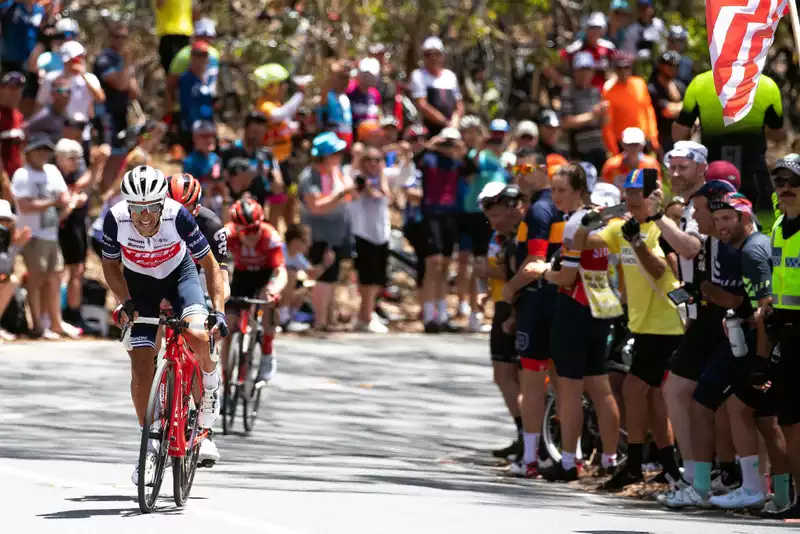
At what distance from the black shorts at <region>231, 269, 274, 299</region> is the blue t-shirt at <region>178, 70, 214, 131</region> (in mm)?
5782

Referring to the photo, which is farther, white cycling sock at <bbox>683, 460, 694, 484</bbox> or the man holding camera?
the man holding camera

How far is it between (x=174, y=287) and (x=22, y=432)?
3610 millimetres

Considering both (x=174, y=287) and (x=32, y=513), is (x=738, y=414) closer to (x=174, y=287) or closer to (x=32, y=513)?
(x=174, y=287)

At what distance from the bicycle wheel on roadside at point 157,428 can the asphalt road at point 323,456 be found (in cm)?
14

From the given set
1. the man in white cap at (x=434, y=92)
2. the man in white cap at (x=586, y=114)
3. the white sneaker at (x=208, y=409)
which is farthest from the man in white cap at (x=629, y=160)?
the white sneaker at (x=208, y=409)

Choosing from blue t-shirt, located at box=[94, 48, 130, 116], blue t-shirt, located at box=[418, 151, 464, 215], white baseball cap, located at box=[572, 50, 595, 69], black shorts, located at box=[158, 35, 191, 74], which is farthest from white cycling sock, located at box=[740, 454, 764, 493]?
black shorts, located at box=[158, 35, 191, 74]

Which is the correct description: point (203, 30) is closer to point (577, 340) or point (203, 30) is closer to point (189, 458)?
point (577, 340)

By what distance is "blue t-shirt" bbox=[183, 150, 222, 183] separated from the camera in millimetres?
18500

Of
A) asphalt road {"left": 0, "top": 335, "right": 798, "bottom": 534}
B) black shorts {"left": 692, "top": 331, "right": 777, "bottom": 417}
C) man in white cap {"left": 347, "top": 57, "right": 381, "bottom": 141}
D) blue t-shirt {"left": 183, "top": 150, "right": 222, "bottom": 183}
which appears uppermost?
man in white cap {"left": 347, "top": 57, "right": 381, "bottom": 141}

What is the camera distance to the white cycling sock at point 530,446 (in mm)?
12547

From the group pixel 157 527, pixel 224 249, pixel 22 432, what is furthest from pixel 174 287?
pixel 22 432

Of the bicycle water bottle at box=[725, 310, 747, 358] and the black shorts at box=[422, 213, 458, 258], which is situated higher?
the black shorts at box=[422, 213, 458, 258]

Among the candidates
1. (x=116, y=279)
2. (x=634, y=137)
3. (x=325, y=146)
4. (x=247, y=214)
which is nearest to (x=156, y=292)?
(x=116, y=279)

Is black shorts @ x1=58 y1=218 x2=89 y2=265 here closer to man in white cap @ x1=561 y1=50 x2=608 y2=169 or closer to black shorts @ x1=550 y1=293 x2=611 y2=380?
man in white cap @ x1=561 y1=50 x2=608 y2=169
